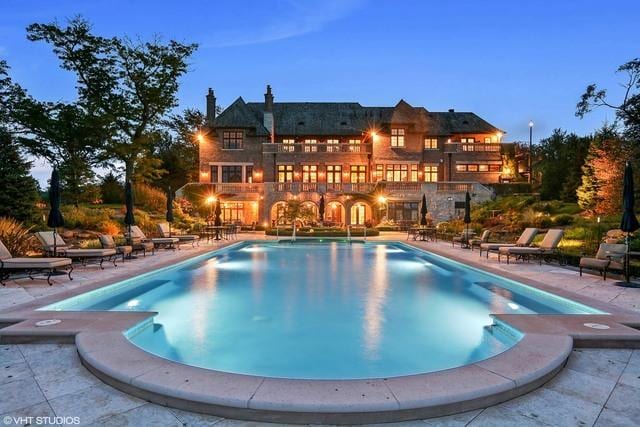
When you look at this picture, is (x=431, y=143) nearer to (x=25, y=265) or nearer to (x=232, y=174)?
(x=232, y=174)

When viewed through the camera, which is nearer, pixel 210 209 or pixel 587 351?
pixel 587 351

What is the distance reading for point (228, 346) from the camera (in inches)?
254

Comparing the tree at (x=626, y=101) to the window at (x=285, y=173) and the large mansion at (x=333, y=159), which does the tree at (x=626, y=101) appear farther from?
the window at (x=285, y=173)

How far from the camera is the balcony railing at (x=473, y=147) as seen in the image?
37.9 meters

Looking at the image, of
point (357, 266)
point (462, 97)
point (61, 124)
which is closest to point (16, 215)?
point (357, 266)

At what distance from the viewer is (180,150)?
50156mm

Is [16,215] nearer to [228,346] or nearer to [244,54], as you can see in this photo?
[228,346]

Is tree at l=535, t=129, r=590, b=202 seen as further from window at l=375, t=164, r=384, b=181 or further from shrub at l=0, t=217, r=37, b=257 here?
shrub at l=0, t=217, r=37, b=257

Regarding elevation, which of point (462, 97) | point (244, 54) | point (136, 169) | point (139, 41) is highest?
point (462, 97)

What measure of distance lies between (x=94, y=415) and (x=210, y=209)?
3144 centimetres

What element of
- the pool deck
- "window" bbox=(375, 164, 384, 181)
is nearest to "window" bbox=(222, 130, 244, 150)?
"window" bbox=(375, 164, 384, 181)

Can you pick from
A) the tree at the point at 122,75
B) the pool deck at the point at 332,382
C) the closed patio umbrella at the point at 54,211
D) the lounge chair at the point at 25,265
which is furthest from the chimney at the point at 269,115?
the pool deck at the point at 332,382

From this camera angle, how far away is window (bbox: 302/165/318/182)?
3753cm

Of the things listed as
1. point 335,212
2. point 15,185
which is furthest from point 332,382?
point 335,212
